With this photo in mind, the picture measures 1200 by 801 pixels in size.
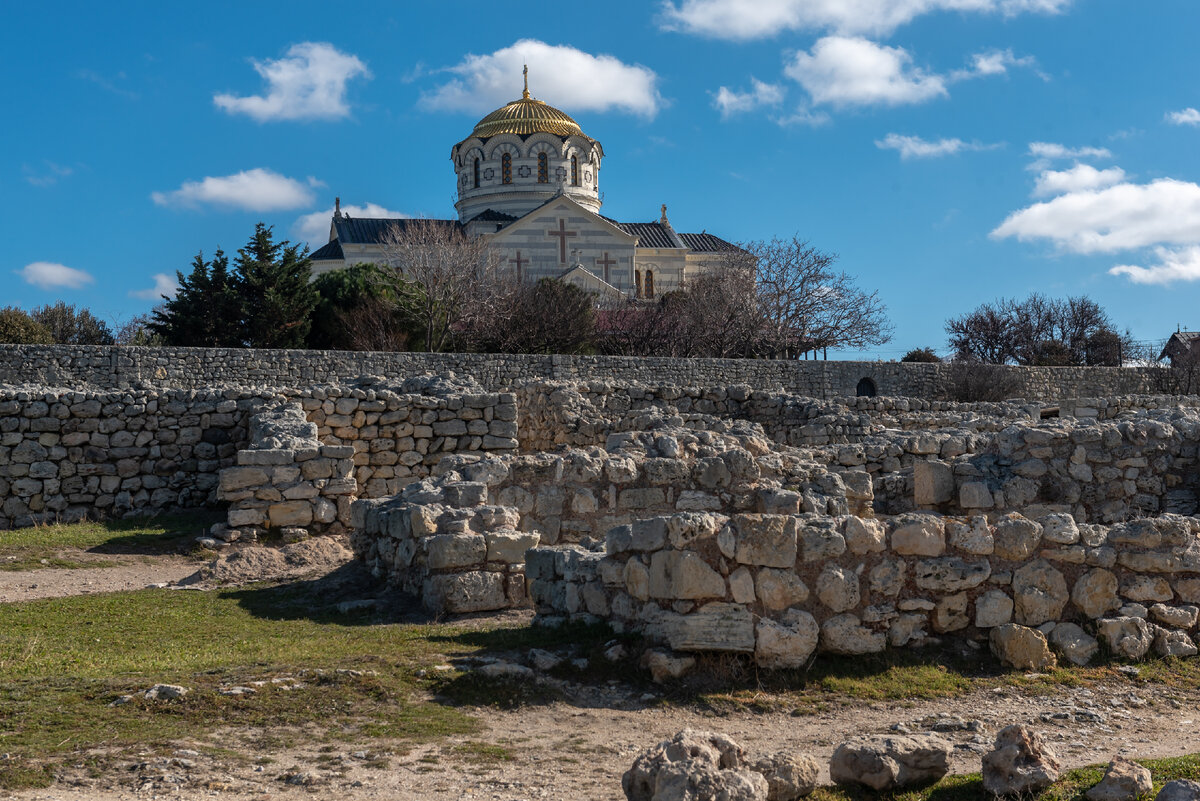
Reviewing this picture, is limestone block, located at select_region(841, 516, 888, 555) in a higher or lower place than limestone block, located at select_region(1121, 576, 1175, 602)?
higher

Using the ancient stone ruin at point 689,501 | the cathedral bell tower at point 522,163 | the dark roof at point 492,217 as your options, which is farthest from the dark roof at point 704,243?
the ancient stone ruin at point 689,501

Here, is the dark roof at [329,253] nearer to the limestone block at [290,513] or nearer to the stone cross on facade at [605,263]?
the stone cross on facade at [605,263]

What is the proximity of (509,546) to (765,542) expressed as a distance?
10.2 feet

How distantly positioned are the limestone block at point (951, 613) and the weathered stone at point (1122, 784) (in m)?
2.38

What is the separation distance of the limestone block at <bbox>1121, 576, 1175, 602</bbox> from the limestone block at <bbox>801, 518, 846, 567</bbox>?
2.04m

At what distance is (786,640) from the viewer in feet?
22.6

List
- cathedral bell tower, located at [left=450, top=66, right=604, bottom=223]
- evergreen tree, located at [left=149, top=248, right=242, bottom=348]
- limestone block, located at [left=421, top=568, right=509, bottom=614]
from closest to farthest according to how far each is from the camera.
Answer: limestone block, located at [left=421, top=568, right=509, bottom=614], evergreen tree, located at [left=149, top=248, right=242, bottom=348], cathedral bell tower, located at [left=450, top=66, right=604, bottom=223]

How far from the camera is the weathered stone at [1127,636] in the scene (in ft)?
24.0

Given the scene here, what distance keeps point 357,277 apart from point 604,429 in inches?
1022

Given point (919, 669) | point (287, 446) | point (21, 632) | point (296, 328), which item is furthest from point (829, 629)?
point (296, 328)

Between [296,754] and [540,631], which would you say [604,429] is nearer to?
[540,631]

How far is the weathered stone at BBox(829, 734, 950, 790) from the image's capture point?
511 centimetres

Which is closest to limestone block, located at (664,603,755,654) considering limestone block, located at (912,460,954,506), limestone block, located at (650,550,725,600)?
limestone block, located at (650,550,725,600)

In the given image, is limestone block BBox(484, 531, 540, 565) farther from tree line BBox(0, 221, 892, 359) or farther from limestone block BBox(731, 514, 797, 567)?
tree line BBox(0, 221, 892, 359)
